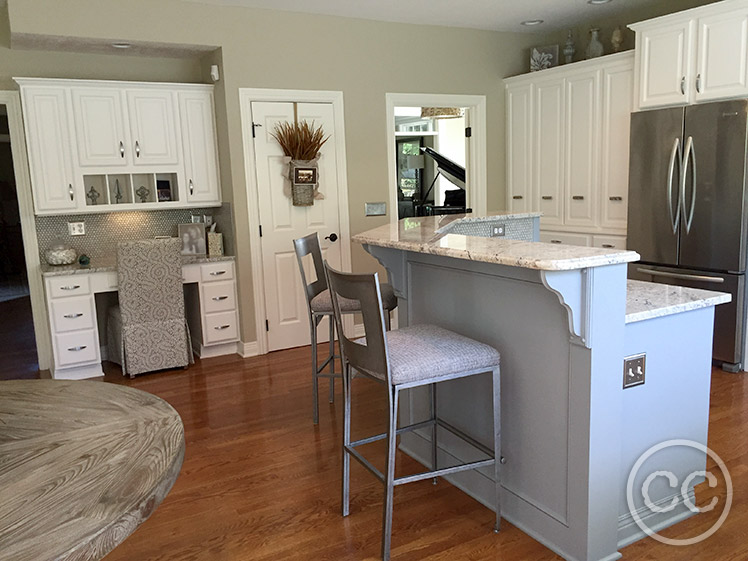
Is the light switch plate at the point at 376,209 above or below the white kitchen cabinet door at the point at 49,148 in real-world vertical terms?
below

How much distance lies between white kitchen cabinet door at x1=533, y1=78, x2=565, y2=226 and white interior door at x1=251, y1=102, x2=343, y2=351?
1886mm

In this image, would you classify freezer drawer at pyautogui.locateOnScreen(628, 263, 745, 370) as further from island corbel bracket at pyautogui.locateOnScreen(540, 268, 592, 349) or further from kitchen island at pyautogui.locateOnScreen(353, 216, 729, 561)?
island corbel bracket at pyautogui.locateOnScreen(540, 268, 592, 349)

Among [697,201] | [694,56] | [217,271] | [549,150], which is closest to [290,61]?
[217,271]

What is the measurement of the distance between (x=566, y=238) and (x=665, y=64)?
1.62 metres

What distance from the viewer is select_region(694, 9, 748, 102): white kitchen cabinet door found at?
153 inches

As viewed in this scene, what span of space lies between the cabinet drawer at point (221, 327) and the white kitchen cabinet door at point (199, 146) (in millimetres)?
975

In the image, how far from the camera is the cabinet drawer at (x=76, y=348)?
452 cm

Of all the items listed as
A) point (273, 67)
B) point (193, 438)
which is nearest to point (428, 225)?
point (193, 438)

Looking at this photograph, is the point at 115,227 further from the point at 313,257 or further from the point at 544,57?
the point at 544,57

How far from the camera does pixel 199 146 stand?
502 cm

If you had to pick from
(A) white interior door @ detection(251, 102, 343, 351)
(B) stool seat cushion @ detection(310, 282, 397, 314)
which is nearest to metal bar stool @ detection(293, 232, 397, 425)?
(B) stool seat cushion @ detection(310, 282, 397, 314)

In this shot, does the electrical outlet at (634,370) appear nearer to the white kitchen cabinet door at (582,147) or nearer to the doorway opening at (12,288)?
the white kitchen cabinet door at (582,147)

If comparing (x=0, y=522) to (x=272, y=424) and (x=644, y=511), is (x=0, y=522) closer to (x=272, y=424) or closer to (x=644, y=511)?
(x=644, y=511)

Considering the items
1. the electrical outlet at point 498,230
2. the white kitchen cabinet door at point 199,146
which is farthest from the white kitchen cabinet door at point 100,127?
the electrical outlet at point 498,230
